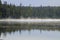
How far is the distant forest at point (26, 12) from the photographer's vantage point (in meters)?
109

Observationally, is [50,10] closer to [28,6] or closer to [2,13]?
[28,6]

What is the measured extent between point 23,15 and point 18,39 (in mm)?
101462

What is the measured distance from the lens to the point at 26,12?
450 ft

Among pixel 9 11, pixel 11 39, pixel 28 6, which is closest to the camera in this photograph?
pixel 11 39

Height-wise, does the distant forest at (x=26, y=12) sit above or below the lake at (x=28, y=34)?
below

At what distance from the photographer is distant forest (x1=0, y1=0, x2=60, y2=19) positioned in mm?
109006

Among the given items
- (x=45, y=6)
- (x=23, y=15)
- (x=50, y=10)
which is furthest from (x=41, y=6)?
(x=23, y=15)

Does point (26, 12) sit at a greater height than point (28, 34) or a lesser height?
lesser

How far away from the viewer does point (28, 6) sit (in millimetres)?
155125

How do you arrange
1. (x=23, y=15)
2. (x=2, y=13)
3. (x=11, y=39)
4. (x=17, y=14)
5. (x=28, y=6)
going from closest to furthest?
(x=11, y=39) < (x=2, y=13) < (x=17, y=14) < (x=23, y=15) < (x=28, y=6)

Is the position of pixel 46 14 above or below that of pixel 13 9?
below

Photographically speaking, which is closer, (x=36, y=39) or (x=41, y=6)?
(x=36, y=39)

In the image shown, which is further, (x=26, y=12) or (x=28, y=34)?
(x=26, y=12)

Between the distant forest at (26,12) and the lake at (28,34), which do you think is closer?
the lake at (28,34)
